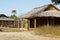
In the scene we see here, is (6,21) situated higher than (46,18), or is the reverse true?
(46,18)

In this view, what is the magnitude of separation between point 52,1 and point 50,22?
860 centimetres

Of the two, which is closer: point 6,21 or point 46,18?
point 46,18

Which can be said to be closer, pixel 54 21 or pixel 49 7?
pixel 54 21

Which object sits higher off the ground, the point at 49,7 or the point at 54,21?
the point at 49,7

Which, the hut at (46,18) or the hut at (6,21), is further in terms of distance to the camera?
the hut at (6,21)

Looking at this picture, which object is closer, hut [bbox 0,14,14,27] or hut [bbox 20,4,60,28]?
hut [bbox 20,4,60,28]

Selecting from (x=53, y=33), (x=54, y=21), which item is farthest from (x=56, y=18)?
(x=53, y=33)

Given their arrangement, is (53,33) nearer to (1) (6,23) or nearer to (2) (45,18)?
(2) (45,18)

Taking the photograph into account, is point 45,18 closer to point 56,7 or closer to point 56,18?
point 56,18

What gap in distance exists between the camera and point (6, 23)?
70.5 meters

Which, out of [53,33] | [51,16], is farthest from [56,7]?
[53,33]

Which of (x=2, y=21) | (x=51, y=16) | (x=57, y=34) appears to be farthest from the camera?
(x=2, y=21)

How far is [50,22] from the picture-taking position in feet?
124

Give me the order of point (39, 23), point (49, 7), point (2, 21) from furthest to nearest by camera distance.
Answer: point (2, 21) → point (49, 7) → point (39, 23)
